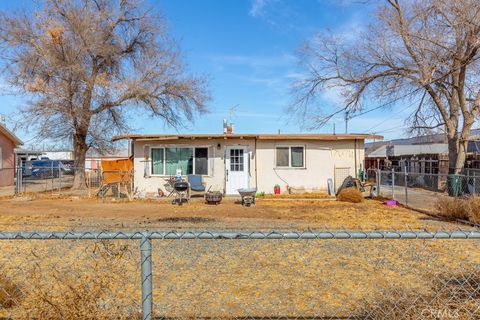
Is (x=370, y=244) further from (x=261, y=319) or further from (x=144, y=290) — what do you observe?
(x=144, y=290)

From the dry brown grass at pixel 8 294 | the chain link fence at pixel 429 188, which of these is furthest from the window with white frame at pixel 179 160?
the dry brown grass at pixel 8 294

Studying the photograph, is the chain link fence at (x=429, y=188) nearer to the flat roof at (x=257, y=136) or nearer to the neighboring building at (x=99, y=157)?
the flat roof at (x=257, y=136)

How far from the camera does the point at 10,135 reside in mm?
24656

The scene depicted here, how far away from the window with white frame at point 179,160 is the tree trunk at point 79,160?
6.80m

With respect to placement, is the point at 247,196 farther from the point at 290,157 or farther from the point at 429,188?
the point at 429,188

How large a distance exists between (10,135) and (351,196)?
2215 cm

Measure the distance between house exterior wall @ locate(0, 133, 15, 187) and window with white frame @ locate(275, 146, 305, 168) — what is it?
17.9 m

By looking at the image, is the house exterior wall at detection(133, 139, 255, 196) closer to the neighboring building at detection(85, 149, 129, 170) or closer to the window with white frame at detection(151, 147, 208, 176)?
the window with white frame at detection(151, 147, 208, 176)

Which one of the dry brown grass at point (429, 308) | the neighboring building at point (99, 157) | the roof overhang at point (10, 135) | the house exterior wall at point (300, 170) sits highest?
the roof overhang at point (10, 135)

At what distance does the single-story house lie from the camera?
17.1 m

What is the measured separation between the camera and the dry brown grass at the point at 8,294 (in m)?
3.74

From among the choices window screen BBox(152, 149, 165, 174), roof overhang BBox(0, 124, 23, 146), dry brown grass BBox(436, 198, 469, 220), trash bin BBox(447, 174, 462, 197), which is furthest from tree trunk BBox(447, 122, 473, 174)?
roof overhang BBox(0, 124, 23, 146)

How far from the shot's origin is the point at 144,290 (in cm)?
249

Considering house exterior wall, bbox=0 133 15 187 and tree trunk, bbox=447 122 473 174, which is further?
house exterior wall, bbox=0 133 15 187
